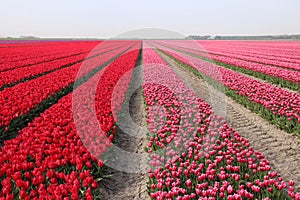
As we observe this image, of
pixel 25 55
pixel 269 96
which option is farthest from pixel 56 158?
pixel 25 55

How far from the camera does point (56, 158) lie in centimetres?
445

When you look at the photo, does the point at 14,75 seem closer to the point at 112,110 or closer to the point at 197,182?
the point at 112,110

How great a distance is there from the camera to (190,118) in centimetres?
735

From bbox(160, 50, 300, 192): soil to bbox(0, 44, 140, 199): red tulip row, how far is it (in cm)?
332

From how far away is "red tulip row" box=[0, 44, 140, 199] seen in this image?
3.68 metres

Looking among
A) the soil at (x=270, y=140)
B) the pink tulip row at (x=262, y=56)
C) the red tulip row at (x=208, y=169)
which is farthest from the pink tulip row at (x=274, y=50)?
the red tulip row at (x=208, y=169)

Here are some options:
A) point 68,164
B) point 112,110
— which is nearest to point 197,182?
point 68,164

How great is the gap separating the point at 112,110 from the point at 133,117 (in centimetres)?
132

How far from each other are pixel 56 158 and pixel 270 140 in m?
4.88

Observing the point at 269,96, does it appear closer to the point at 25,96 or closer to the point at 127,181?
the point at 127,181

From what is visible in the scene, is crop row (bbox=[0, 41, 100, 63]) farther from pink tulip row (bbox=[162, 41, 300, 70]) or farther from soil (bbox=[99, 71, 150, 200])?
pink tulip row (bbox=[162, 41, 300, 70])

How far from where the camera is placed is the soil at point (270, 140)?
5057 millimetres

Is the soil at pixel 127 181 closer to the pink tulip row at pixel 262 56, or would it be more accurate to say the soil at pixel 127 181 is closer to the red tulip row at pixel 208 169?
the red tulip row at pixel 208 169

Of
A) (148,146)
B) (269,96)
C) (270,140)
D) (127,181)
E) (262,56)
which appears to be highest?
(262,56)
